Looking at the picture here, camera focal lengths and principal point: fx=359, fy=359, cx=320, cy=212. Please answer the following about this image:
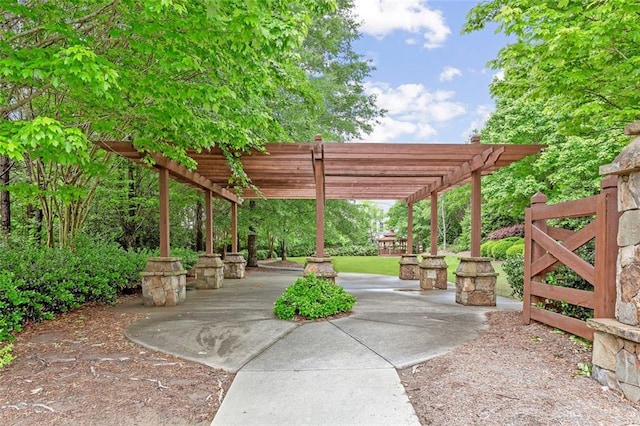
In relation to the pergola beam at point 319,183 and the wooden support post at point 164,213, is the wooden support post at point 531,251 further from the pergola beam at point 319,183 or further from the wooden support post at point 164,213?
the wooden support post at point 164,213

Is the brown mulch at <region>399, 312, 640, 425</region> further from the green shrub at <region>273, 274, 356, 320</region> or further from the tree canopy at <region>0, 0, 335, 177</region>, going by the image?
the tree canopy at <region>0, 0, 335, 177</region>

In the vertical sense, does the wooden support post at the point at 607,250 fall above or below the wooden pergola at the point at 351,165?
below

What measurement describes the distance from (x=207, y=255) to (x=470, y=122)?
27186 millimetres

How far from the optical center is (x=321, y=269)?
6.30 metres

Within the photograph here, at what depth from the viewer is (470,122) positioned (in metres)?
29.9

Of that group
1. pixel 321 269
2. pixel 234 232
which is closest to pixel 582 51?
pixel 321 269

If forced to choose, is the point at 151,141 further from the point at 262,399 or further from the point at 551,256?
the point at 551,256

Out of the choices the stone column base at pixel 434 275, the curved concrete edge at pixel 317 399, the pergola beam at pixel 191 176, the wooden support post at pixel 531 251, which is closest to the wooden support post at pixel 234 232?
the pergola beam at pixel 191 176

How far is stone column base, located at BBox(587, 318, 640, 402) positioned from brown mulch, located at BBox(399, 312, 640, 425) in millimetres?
78

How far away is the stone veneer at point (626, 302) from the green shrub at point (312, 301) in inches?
125

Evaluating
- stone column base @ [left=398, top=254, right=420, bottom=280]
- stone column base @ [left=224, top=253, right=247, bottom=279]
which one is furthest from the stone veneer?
stone column base @ [left=224, top=253, right=247, bottom=279]

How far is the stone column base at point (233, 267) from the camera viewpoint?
11250 millimetres

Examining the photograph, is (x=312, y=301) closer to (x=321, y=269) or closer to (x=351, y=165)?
(x=321, y=269)

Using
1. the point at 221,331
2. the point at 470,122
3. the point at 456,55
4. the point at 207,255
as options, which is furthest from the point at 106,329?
the point at 470,122
